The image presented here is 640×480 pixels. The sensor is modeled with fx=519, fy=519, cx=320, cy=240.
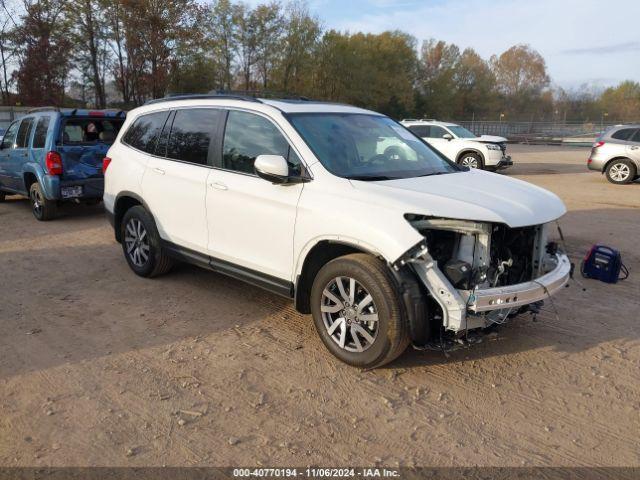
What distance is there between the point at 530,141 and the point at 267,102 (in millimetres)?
40895

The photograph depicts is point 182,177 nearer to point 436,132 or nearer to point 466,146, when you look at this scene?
point 466,146

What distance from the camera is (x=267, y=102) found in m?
4.54

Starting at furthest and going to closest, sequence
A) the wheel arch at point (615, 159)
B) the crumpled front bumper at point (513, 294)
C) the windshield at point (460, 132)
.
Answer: the windshield at point (460, 132), the wheel arch at point (615, 159), the crumpled front bumper at point (513, 294)

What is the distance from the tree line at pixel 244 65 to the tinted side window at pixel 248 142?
16382 mm

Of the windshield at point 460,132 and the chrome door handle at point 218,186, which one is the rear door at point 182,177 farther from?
the windshield at point 460,132

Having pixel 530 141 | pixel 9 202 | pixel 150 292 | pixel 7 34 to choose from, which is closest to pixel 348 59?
pixel 530 141

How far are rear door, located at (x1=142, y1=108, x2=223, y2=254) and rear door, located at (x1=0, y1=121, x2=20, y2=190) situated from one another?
18.6 ft

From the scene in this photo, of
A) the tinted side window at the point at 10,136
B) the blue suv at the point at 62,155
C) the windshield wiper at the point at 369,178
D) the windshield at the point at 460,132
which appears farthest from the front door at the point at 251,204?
the windshield at the point at 460,132

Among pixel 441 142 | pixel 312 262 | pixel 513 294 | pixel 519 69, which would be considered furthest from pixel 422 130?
pixel 519 69

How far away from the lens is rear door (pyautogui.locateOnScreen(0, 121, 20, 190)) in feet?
31.0

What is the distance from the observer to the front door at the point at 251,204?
159 inches

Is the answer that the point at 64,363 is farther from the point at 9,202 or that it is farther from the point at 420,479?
the point at 9,202

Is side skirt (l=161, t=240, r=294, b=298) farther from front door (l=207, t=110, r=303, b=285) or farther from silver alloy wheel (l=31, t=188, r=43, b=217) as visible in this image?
silver alloy wheel (l=31, t=188, r=43, b=217)

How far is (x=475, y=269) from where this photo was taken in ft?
11.2
